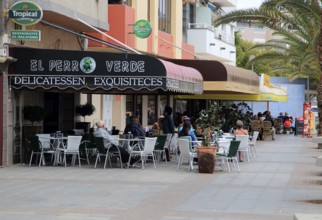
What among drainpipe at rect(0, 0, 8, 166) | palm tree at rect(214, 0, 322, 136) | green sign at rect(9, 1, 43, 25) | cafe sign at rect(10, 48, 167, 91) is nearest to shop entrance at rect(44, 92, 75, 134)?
cafe sign at rect(10, 48, 167, 91)

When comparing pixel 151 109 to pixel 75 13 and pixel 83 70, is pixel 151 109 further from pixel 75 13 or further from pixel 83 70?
pixel 83 70

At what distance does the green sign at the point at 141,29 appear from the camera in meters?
29.5

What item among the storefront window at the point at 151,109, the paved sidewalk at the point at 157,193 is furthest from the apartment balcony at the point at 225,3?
the paved sidewalk at the point at 157,193

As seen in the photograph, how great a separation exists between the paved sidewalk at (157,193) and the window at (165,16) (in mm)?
16208

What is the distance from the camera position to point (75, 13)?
24.8 m

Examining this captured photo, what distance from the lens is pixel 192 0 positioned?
151 ft

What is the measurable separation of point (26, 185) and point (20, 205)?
3383 millimetres

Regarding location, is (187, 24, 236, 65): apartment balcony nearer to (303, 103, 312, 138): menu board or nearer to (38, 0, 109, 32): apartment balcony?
(303, 103, 312, 138): menu board

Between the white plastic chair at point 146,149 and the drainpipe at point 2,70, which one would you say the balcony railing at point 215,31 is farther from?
the drainpipe at point 2,70

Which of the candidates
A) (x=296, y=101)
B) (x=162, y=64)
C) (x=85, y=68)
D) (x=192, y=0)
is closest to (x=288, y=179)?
(x=162, y=64)

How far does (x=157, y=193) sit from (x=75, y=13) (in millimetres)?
10218

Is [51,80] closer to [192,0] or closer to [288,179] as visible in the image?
[288,179]

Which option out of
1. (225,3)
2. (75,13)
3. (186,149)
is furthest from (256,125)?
(186,149)

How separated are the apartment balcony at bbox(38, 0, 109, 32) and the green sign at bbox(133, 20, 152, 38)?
1.67 m
